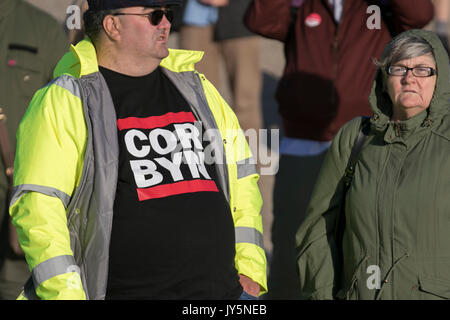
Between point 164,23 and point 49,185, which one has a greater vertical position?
point 164,23

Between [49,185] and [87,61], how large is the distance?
559mm

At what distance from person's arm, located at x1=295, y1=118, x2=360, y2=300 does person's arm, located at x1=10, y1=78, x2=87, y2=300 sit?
113cm

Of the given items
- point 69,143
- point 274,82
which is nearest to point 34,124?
point 69,143

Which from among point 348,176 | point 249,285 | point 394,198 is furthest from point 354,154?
point 249,285

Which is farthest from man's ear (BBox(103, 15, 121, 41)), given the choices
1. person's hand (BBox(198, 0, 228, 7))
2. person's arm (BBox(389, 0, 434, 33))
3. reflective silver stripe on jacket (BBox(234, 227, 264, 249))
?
person's hand (BBox(198, 0, 228, 7))

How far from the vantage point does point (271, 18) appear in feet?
17.5

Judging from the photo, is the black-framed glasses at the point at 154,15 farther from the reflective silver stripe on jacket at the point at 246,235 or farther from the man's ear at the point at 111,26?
the reflective silver stripe on jacket at the point at 246,235

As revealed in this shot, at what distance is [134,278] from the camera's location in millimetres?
3449

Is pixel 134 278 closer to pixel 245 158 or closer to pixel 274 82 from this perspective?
pixel 245 158

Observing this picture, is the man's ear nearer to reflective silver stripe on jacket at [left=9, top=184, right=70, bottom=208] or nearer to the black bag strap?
reflective silver stripe on jacket at [left=9, top=184, right=70, bottom=208]

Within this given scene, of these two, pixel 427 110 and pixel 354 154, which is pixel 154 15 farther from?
pixel 427 110

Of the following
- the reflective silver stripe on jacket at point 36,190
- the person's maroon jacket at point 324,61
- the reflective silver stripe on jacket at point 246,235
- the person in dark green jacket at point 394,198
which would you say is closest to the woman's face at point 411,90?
the person in dark green jacket at point 394,198

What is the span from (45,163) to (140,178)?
0.37m

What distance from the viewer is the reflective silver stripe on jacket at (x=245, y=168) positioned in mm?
Result: 3875
